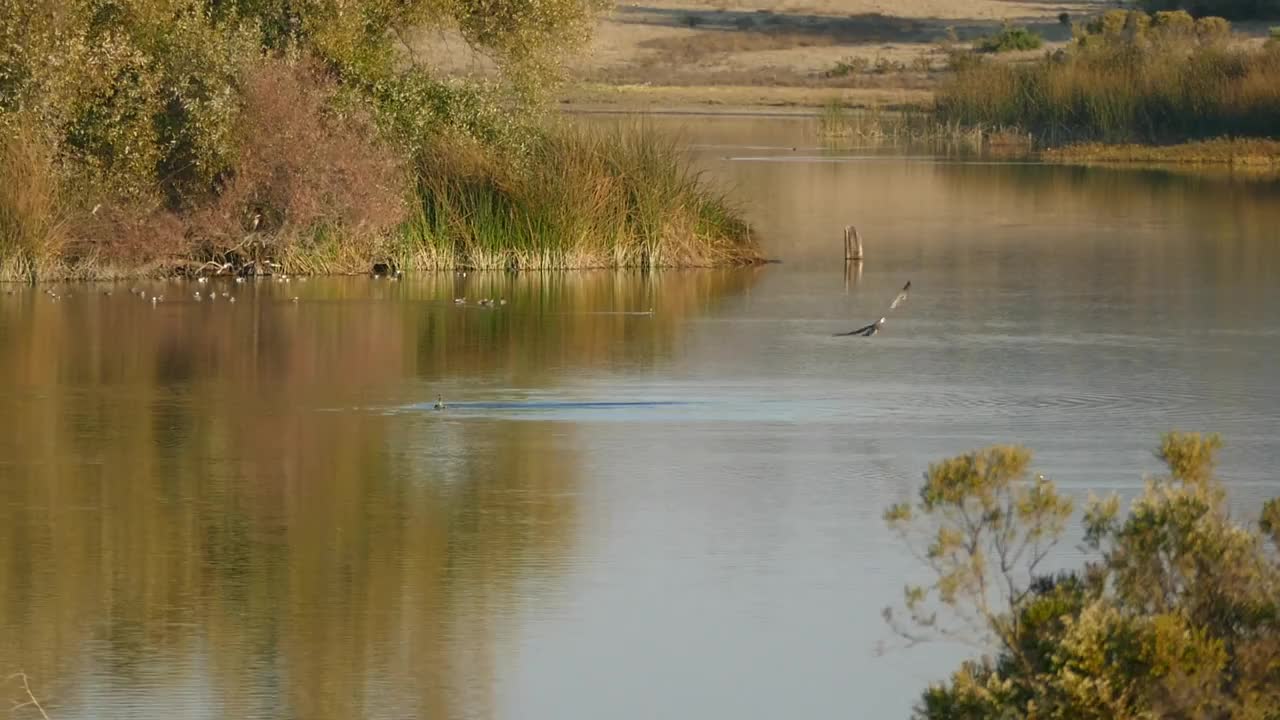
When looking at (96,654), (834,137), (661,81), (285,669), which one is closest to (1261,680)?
(285,669)

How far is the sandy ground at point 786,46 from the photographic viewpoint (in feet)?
217

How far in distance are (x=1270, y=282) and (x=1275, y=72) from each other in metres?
23.9

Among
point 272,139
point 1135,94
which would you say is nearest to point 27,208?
point 272,139

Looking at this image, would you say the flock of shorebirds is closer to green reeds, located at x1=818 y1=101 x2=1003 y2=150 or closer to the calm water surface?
the calm water surface

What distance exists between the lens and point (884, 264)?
83.8 ft

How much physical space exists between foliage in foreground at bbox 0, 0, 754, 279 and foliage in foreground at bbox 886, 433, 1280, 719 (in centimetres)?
1510

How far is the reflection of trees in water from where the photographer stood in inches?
308

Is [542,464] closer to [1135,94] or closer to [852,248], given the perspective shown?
[852,248]

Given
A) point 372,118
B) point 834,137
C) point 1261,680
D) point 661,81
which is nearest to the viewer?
point 1261,680

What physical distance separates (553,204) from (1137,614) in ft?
55.8

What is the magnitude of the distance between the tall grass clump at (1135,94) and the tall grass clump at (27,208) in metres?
29.4

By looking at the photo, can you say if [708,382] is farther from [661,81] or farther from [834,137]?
[661,81]

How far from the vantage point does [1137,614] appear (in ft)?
19.9

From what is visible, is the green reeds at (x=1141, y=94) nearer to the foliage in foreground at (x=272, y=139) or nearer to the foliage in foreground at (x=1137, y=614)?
the foliage in foreground at (x=272, y=139)
